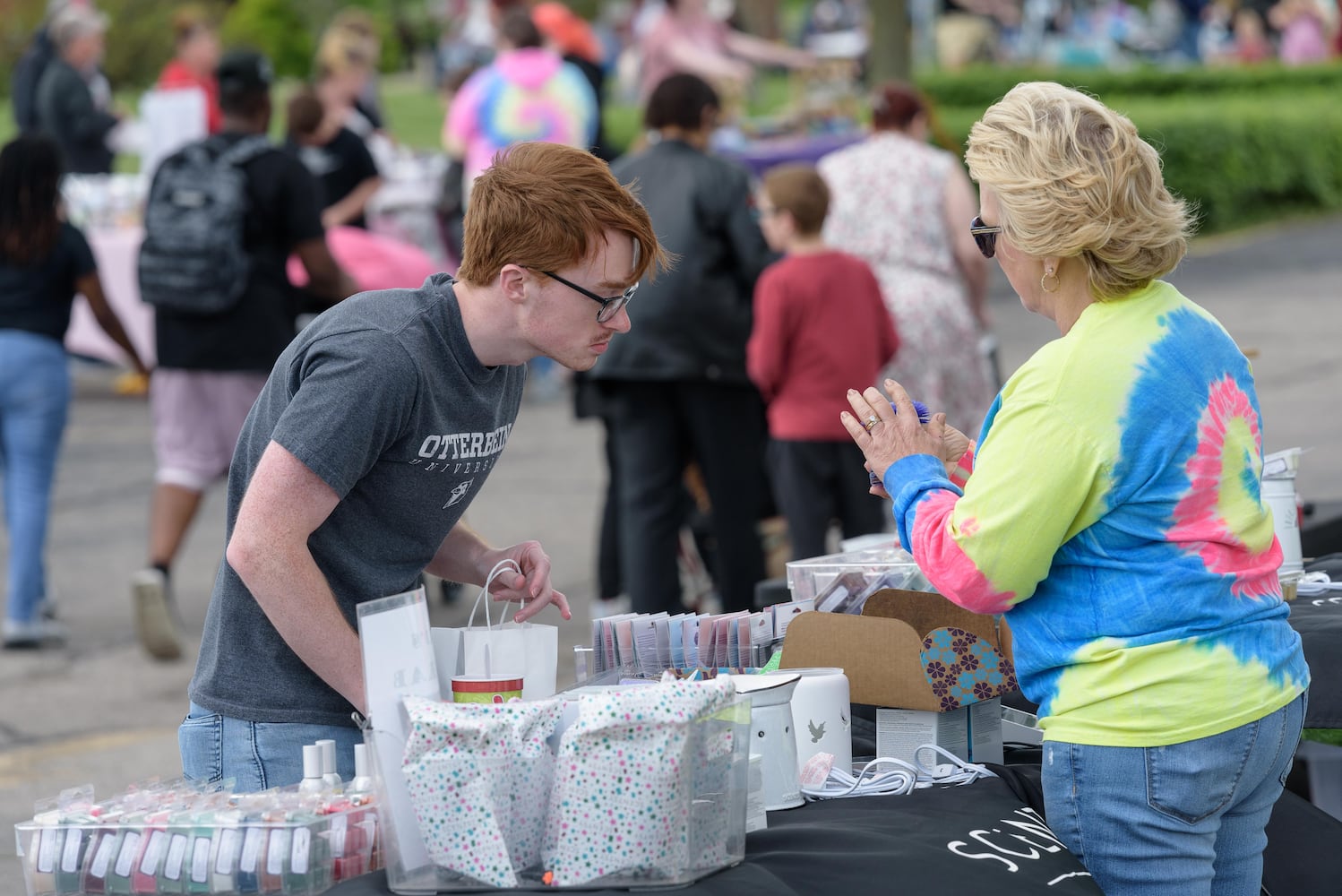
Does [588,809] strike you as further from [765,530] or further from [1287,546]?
[765,530]

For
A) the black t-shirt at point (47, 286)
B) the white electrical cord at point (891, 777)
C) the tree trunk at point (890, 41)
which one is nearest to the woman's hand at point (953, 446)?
the white electrical cord at point (891, 777)

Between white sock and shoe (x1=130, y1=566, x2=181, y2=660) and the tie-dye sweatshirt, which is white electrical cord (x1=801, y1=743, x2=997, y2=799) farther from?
white sock and shoe (x1=130, y1=566, x2=181, y2=660)

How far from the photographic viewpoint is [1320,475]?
848 cm

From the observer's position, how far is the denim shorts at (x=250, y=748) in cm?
261

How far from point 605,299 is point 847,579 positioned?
0.84m

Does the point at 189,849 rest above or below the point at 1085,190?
below

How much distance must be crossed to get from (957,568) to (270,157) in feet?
14.8

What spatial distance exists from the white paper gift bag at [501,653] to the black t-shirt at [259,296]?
3.96m

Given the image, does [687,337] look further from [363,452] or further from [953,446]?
[363,452]

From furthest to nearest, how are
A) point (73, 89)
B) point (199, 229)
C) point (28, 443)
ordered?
point (73, 89), point (28, 443), point (199, 229)

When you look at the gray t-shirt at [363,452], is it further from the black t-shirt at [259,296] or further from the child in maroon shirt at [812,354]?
the black t-shirt at [259,296]

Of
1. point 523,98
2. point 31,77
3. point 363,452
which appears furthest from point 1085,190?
point 31,77

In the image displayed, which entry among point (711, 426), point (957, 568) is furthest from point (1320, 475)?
point (957, 568)

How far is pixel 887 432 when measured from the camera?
2592mm
